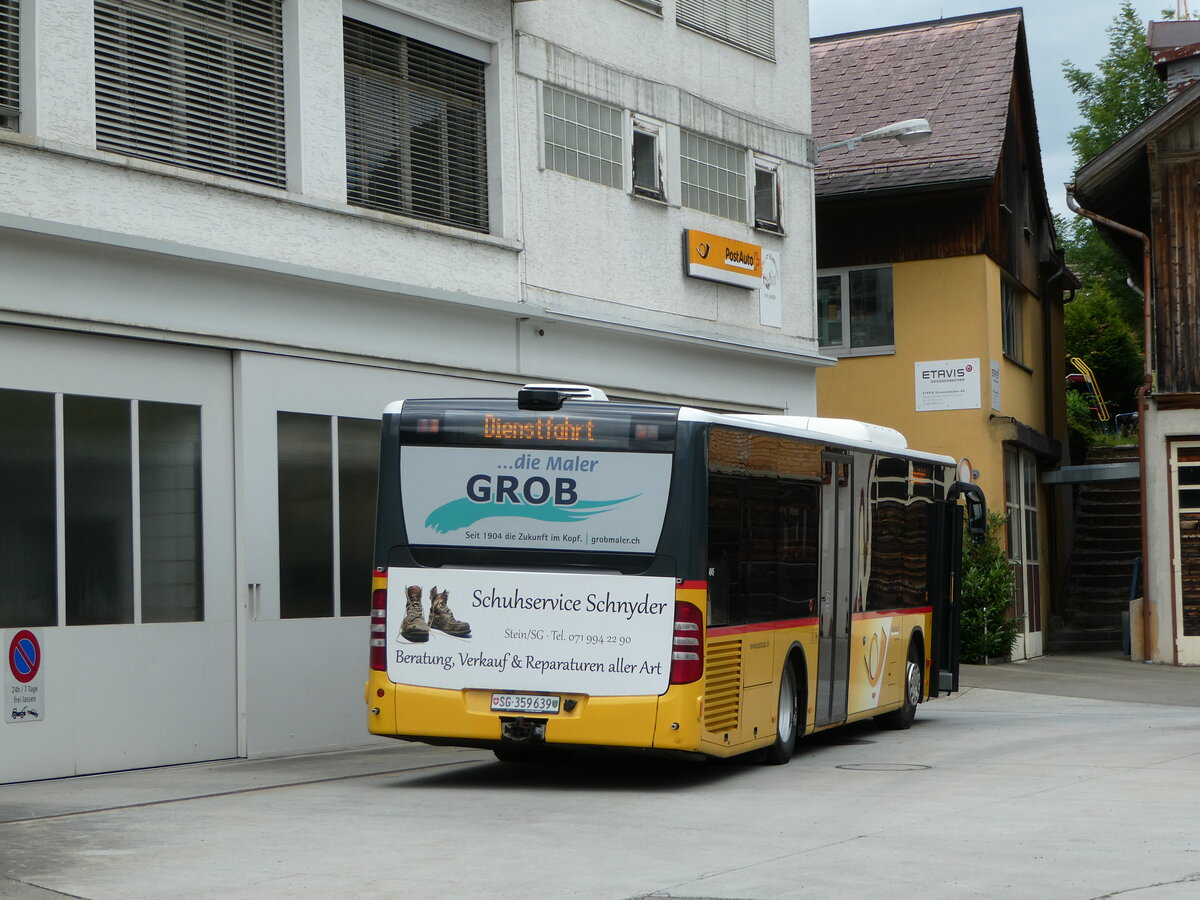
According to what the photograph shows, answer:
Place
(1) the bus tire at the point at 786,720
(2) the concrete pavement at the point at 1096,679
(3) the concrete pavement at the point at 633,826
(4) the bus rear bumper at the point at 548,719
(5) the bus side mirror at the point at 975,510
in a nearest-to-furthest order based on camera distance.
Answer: (3) the concrete pavement at the point at 633,826
(4) the bus rear bumper at the point at 548,719
(1) the bus tire at the point at 786,720
(5) the bus side mirror at the point at 975,510
(2) the concrete pavement at the point at 1096,679

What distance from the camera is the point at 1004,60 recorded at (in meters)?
31.9

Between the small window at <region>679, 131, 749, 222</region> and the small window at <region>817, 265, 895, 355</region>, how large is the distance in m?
7.58

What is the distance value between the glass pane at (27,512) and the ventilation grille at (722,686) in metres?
4.92

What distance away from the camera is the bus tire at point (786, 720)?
14.4 meters

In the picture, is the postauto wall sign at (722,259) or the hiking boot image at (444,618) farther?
the postauto wall sign at (722,259)

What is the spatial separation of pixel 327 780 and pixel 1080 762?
229 inches

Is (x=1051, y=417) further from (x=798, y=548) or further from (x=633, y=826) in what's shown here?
(x=633, y=826)

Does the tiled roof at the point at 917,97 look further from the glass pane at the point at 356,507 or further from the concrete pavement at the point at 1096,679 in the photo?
the glass pane at the point at 356,507

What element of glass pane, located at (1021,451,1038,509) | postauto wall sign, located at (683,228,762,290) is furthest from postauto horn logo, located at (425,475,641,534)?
glass pane, located at (1021,451,1038,509)


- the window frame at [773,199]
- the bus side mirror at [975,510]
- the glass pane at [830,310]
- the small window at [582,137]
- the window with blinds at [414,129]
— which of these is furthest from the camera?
the glass pane at [830,310]

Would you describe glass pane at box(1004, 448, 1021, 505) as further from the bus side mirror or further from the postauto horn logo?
the postauto horn logo

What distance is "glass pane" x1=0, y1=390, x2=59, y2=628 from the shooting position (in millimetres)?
13406

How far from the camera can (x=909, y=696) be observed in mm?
18062

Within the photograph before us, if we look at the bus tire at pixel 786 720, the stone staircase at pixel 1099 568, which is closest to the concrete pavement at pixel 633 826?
the bus tire at pixel 786 720
